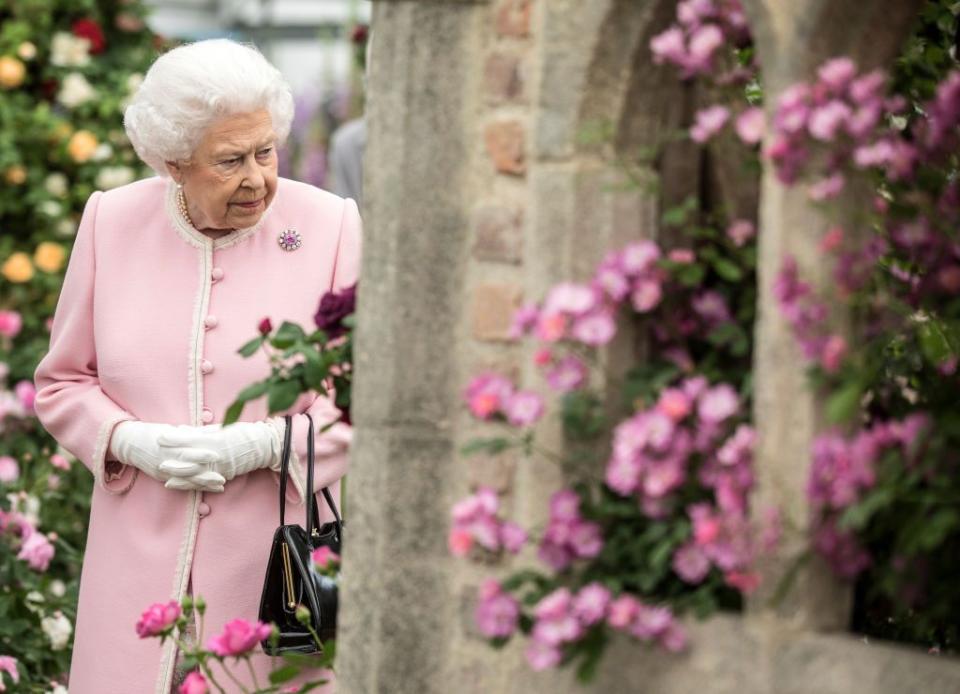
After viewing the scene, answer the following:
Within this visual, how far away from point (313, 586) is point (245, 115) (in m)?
0.99

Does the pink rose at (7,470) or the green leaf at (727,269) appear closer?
the green leaf at (727,269)

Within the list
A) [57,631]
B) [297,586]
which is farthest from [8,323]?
[297,586]

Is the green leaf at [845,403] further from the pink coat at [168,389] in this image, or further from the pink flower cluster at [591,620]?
the pink coat at [168,389]

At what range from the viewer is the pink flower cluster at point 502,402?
99.6 inches

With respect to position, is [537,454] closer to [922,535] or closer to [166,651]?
[922,535]

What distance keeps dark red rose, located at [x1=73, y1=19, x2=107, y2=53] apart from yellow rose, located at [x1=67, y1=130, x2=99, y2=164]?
0.40 m

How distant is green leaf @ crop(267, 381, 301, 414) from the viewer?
290 cm

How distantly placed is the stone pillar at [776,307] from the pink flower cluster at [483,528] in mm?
378

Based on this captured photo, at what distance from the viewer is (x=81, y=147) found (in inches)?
283

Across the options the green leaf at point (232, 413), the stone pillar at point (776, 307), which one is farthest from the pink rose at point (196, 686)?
the stone pillar at point (776, 307)

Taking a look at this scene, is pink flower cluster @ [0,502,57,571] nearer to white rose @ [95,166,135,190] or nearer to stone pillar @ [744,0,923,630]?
white rose @ [95,166,135,190]

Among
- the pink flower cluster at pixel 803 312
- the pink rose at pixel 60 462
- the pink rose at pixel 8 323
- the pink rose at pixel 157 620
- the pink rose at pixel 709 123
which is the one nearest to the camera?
the pink flower cluster at pixel 803 312

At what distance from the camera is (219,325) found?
12.4 ft

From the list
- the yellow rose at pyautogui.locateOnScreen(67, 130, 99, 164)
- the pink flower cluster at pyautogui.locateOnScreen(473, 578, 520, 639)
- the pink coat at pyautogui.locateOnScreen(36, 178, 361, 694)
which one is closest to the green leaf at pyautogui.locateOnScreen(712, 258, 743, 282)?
the pink flower cluster at pyautogui.locateOnScreen(473, 578, 520, 639)
